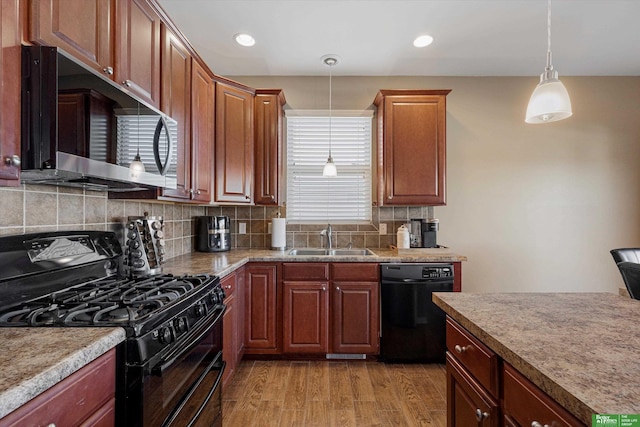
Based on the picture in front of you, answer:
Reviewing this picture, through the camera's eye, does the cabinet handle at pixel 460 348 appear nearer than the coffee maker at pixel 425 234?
Yes

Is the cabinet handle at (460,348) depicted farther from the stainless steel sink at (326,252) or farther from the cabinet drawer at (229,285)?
the stainless steel sink at (326,252)

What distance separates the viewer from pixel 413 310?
2633 millimetres

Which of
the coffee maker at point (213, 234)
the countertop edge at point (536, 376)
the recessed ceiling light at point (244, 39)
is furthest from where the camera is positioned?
the coffee maker at point (213, 234)

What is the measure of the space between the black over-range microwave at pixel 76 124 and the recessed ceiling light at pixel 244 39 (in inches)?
56.8

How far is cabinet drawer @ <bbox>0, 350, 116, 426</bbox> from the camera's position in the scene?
2.28 feet

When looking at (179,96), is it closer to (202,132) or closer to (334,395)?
(202,132)

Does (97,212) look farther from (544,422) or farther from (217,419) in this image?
(544,422)

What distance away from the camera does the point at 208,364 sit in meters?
1.53

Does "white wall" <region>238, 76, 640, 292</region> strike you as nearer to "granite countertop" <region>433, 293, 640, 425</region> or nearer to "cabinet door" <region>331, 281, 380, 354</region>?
"cabinet door" <region>331, 281, 380, 354</region>

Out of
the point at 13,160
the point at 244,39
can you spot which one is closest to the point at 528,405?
the point at 13,160

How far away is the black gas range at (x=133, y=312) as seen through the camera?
1.01 metres

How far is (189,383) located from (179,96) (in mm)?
1714

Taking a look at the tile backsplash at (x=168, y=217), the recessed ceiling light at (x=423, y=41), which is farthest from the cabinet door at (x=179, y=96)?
the recessed ceiling light at (x=423, y=41)

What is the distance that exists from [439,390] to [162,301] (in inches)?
80.1
